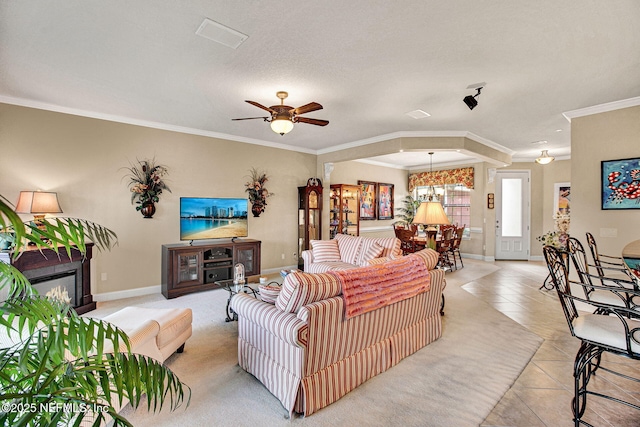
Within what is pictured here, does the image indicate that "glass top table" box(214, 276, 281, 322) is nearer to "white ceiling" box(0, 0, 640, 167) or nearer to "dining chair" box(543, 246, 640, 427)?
"white ceiling" box(0, 0, 640, 167)

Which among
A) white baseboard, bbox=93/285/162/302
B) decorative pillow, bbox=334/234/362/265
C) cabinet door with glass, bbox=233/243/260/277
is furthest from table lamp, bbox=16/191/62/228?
decorative pillow, bbox=334/234/362/265

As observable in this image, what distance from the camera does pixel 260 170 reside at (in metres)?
5.86

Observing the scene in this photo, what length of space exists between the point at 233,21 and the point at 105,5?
2.73 ft

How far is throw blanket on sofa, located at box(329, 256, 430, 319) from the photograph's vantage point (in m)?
2.16

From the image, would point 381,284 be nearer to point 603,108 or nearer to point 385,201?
point 603,108

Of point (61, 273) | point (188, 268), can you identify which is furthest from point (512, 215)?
point (61, 273)

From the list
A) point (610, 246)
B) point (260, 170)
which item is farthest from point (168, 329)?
point (610, 246)

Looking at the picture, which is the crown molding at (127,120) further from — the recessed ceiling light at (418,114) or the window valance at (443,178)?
the window valance at (443,178)

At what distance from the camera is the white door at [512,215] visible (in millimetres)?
7660

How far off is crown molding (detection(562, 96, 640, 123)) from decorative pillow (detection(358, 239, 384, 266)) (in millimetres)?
3217

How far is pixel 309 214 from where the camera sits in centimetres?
646

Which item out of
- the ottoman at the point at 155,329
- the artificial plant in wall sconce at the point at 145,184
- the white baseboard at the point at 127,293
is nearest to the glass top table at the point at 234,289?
the ottoman at the point at 155,329

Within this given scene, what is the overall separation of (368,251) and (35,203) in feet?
14.3

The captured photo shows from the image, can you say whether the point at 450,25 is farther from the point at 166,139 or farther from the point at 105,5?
the point at 166,139
